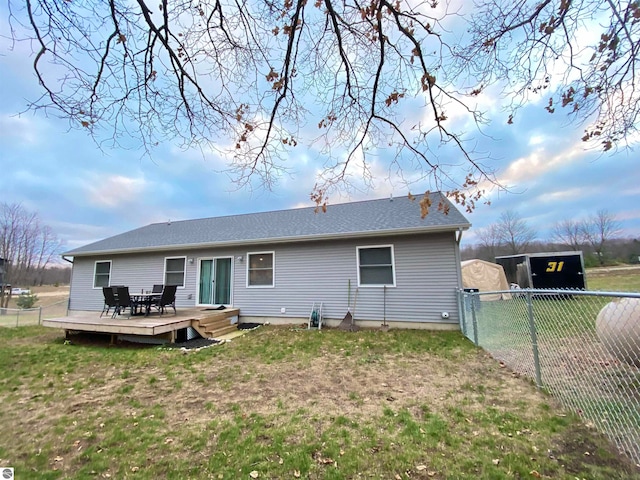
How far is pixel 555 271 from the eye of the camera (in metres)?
13.5

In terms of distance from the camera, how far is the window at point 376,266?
8.24m

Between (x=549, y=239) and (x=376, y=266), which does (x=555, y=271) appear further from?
(x=549, y=239)

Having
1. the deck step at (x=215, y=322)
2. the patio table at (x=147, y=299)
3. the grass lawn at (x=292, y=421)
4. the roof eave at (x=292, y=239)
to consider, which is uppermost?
the roof eave at (x=292, y=239)

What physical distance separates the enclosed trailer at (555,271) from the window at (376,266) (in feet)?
31.2

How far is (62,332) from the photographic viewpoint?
28.8 ft

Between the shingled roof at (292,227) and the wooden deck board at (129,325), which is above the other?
the shingled roof at (292,227)

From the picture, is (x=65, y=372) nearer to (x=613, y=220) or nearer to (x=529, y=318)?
(x=529, y=318)

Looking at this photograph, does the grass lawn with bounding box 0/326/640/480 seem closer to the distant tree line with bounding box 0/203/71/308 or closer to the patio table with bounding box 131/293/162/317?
the patio table with bounding box 131/293/162/317

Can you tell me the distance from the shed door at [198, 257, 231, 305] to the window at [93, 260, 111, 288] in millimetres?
4408

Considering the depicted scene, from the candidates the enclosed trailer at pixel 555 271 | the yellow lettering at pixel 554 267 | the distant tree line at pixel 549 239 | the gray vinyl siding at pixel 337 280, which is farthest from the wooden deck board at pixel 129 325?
the distant tree line at pixel 549 239

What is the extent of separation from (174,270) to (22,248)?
16.6 meters

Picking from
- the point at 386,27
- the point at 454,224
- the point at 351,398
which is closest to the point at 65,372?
the point at 351,398

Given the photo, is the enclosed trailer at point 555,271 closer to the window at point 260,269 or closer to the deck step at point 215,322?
the window at point 260,269

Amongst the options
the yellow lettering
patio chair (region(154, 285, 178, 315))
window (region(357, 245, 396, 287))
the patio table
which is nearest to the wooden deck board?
the patio table
